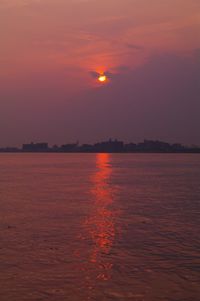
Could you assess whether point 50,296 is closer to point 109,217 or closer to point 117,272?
point 117,272

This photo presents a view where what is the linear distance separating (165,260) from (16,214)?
1201 centimetres

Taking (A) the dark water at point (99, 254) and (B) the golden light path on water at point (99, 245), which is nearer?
(A) the dark water at point (99, 254)

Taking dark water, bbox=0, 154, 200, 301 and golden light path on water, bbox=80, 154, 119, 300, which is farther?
golden light path on water, bbox=80, 154, 119, 300

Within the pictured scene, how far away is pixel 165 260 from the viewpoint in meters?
12.5

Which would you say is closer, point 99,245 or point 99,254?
point 99,254

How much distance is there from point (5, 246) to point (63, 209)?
10.6 metres

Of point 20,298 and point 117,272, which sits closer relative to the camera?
point 20,298

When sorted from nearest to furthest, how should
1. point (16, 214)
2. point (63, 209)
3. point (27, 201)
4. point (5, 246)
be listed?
point (5, 246)
point (16, 214)
point (63, 209)
point (27, 201)

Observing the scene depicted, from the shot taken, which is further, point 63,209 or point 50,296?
point 63,209

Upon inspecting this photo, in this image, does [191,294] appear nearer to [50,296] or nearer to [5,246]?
[50,296]

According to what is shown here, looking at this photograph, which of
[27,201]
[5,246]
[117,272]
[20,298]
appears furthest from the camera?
[27,201]

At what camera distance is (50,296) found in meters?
9.34

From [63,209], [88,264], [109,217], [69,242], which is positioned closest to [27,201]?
[63,209]

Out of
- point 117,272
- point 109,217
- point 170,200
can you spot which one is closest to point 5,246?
point 117,272
